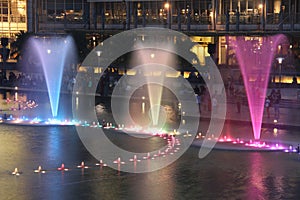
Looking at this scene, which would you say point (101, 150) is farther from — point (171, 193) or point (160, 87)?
point (160, 87)

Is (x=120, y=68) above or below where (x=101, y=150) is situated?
above

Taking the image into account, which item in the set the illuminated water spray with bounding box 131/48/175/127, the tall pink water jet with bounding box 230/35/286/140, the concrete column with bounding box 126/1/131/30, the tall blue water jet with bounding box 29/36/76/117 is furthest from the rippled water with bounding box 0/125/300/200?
the concrete column with bounding box 126/1/131/30

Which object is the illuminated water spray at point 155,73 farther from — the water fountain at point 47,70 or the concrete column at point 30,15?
the concrete column at point 30,15

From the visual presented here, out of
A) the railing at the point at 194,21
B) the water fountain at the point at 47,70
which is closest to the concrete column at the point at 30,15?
the railing at the point at 194,21

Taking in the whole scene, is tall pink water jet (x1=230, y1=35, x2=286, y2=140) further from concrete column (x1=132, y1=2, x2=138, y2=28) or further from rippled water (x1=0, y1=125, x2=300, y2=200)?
rippled water (x1=0, y1=125, x2=300, y2=200)

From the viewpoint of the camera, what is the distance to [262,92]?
125 ft

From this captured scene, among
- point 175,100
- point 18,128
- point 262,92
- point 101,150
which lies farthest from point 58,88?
point 101,150

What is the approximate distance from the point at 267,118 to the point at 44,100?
13911mm

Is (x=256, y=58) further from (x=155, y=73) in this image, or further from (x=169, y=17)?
(x=169, y=17)

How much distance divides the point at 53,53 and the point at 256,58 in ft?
57.7

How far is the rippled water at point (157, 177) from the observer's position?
15.2 m

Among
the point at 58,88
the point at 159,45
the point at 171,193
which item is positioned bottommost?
the point at 171,193

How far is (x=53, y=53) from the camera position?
187ft

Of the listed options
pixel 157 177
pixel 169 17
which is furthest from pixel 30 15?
pixel 157 177
